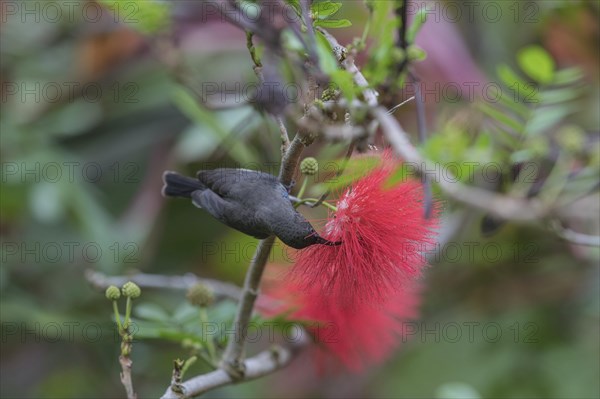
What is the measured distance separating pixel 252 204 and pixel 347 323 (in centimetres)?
42

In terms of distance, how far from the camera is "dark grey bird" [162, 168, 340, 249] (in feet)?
2.02

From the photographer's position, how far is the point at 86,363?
5.31 feet

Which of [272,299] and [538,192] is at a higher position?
[538,192]

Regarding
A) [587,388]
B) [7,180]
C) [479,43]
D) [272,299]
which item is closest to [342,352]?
[272,299]

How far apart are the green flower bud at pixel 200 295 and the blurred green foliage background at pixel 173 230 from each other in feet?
1.77

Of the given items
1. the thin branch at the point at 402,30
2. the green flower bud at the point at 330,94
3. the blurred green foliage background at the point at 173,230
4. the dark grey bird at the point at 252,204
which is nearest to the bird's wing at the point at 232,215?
the dark grey bird at the point at 252,204

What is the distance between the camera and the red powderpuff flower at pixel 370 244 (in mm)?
684

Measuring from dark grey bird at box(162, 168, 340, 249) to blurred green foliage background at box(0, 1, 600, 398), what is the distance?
0.66 meters

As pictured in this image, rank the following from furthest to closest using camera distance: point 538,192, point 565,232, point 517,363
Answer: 1. point 517,363
2. point 538,192
3. point 565,232

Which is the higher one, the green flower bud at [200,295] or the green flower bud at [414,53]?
the green flower bud at [414,53]

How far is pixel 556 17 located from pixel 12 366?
1.52 m

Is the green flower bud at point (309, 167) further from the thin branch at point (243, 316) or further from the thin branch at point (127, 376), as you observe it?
the thin branch at point (127, 376)

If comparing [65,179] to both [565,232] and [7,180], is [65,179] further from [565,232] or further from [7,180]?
[565,232]

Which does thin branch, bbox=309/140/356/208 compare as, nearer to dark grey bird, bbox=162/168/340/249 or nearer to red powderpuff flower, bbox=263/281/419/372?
dark grey bird, bbox=162/168/340/249
